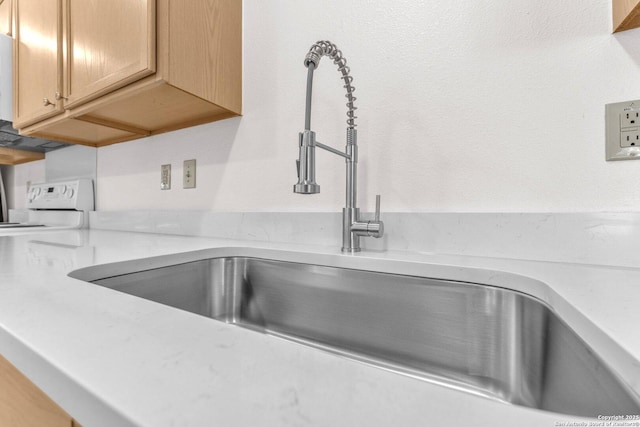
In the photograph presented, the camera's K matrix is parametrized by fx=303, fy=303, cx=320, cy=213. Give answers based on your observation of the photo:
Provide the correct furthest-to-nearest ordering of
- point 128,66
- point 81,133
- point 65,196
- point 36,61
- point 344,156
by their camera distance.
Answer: point 65,196
point 81,133
point 36,61
point 128,66
point 344,156

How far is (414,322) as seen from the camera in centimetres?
65

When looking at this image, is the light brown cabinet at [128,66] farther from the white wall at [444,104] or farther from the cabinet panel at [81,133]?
the white wall at [444,104]

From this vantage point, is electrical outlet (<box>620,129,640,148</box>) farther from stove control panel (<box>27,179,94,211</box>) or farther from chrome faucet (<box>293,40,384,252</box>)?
stove control panel (<box>27,179,94,211</box>)

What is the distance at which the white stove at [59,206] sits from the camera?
1698 millimetres

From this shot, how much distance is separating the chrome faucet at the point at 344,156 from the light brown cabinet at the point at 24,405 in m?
0.53

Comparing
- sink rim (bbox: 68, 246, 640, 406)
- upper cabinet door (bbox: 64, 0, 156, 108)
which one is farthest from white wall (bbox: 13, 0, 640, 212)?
upper cabinet door (bbox: 64, 0, 156, 108)

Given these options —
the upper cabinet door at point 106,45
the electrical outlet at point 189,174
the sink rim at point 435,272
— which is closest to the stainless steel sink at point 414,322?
the sink rim at point 435,272

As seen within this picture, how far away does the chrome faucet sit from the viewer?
2.39 feet

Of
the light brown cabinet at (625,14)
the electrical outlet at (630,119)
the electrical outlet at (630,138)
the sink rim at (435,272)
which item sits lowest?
the sink rim at (435,272)

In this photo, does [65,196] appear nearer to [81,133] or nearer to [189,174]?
[81,133]

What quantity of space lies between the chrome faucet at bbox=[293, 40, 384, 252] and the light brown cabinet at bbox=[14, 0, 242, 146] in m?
0.50

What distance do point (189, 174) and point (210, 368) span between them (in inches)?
48.4

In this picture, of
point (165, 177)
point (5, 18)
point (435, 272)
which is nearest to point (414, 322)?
point (435, 272)

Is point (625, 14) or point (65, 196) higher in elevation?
point (625, 14)
